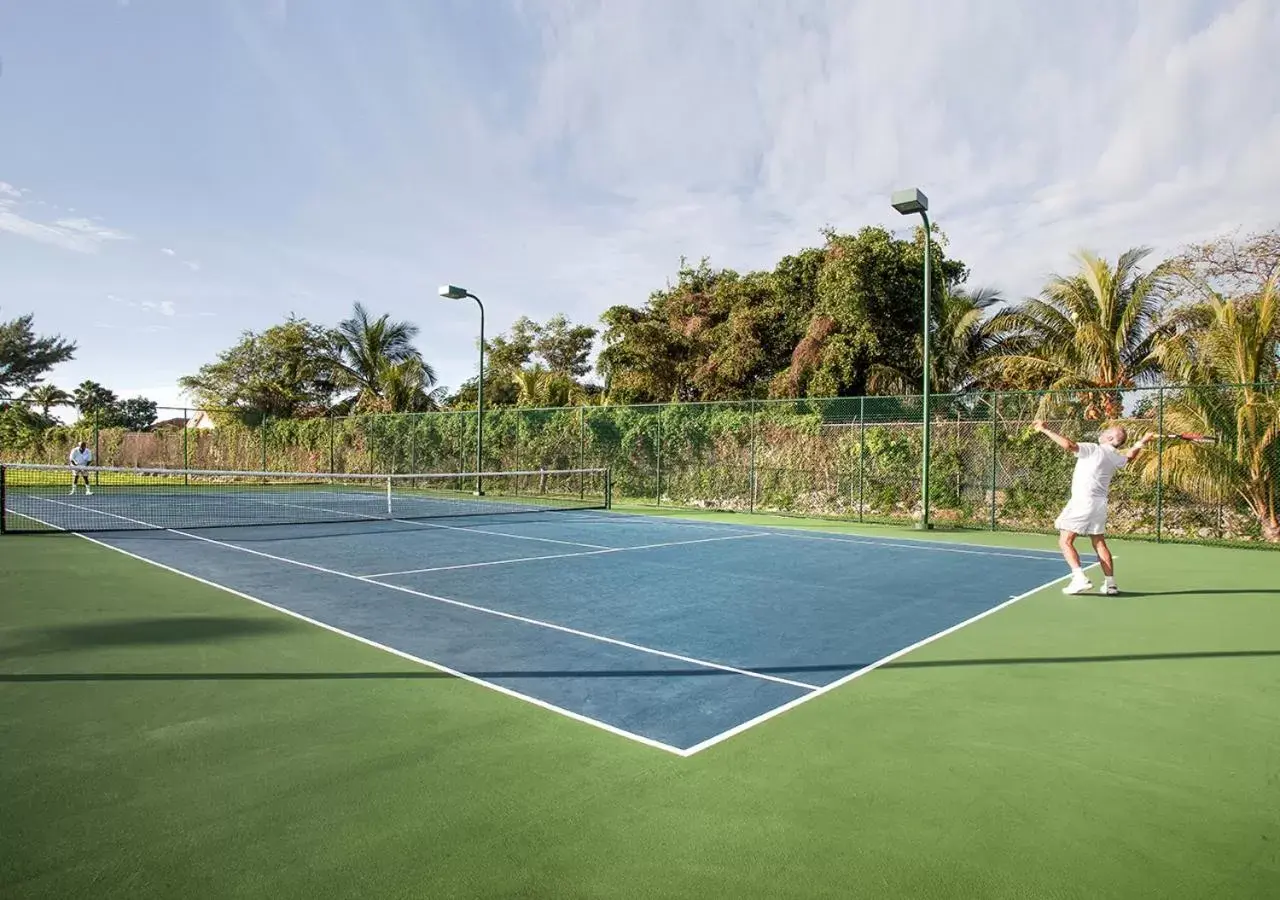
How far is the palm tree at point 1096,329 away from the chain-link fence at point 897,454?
305 centimetres

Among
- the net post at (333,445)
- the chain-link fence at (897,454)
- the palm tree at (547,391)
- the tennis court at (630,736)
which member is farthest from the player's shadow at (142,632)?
the net post at (333,445)

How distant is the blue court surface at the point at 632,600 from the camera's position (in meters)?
4.57

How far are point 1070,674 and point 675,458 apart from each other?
52.5 feet

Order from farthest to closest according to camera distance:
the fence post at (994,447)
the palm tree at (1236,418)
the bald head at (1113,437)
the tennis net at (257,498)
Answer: the fence post at (994,447), the tennis net at (257,498), the palm tree at (1236,418), the bald head at (1113,437)

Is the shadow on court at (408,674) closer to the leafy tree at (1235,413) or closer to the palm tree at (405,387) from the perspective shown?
the leafy tree at (1235,413)

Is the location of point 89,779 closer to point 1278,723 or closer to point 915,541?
point 1278,723

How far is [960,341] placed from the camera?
23234mm

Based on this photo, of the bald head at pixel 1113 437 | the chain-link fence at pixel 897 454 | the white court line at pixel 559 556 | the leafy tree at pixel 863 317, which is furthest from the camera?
the leafy tree at pixel 863 317

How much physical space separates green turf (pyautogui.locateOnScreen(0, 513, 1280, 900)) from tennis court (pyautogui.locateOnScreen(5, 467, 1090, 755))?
359 mm

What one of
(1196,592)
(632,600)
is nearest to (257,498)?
(632,600)

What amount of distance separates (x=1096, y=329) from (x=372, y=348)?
28923mm

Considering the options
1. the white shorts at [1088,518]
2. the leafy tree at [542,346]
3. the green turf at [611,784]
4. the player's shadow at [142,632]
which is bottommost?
the green turf at [611,784]

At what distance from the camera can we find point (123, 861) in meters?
2.58

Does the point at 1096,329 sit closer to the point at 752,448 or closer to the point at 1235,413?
the point at 1235,413
